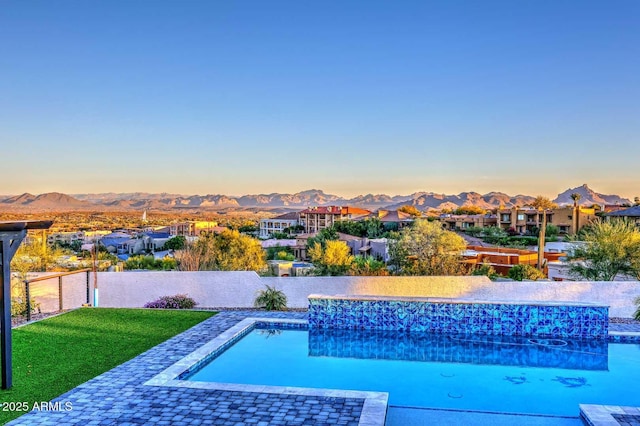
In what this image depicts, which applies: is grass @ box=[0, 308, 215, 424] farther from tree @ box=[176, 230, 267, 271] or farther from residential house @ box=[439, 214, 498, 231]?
residential house @ box=[439, 214, 498, 231]

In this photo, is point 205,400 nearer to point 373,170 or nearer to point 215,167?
point 215,167

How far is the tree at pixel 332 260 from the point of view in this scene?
16578 mm

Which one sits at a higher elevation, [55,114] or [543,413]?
[55,114]

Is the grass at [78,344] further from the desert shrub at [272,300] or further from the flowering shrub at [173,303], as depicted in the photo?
the desert shrub at [272,300]

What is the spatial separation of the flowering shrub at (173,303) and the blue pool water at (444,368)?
12.6 feet

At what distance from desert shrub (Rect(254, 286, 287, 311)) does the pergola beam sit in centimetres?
672

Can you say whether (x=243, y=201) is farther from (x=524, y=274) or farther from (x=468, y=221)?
(x=524, y=274)

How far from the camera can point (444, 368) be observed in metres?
Answer: 7.57

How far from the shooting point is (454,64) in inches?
645

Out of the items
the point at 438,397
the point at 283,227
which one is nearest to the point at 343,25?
the point at 438,397

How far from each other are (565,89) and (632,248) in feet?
19.5

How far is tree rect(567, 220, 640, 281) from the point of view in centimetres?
A: 1505

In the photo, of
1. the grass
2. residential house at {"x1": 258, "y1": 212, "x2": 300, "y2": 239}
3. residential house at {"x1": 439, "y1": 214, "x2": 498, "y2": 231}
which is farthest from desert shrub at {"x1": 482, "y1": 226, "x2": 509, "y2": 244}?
the grass

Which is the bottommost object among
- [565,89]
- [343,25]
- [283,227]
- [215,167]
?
[283,227]
